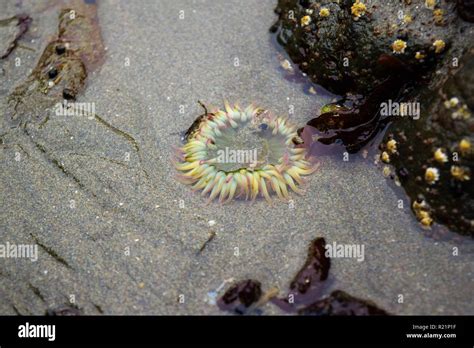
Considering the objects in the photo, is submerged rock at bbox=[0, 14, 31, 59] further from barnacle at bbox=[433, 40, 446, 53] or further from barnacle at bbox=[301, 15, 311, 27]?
barnacle at bbox=[433, 40, 446, 53]

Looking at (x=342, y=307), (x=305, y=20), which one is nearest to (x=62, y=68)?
(x=305, y=20)

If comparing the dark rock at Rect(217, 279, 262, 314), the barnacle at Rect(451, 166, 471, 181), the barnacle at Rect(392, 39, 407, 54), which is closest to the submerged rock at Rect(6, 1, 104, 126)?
the dark rock at Rect(217, 279, 262, 314)

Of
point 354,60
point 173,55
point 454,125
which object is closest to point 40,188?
point 173,55

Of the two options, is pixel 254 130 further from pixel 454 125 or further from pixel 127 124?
pixel 454 125

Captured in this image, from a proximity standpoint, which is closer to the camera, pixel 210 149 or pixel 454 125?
pixel 454 125

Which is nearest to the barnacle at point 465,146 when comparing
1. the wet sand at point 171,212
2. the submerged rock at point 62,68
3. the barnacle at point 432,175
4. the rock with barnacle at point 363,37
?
the barnacle at point 432,175

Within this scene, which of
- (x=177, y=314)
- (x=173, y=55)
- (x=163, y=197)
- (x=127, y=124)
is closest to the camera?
(x=177, y=314)

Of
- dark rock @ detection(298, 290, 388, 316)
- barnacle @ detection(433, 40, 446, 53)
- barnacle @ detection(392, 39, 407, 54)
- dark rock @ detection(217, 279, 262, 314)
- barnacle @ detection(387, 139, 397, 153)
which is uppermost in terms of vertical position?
barnacle @ detection(392, 39, 407, 54)

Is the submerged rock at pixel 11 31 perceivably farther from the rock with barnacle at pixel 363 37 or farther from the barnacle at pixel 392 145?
the barnacle at pixel 392 145
